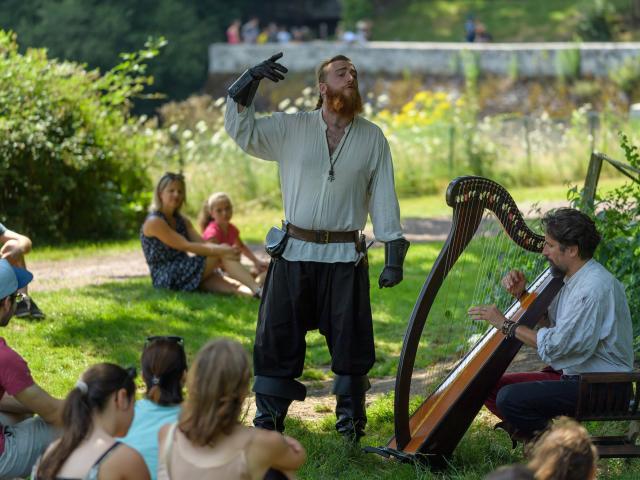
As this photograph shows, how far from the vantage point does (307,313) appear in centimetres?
570

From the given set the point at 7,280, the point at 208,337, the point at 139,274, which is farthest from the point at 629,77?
the point at 7,280

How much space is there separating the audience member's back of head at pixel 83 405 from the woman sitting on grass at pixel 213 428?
0.27 meters

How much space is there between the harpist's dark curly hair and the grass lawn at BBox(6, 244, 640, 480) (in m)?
0.97

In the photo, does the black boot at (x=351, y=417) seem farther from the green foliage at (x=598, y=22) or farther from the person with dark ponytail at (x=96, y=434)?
the green foliage at (x=598, y=22)

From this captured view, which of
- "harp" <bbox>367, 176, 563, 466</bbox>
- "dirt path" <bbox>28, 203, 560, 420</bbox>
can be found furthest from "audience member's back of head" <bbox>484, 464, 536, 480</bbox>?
"dirt path" <bbox>28, 203, 560, 420</bbox>

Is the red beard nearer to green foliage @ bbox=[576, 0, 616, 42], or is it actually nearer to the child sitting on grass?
the child sitting on grass

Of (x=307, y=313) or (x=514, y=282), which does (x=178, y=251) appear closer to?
(x=307, y=313)

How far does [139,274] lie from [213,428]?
7.62 metres

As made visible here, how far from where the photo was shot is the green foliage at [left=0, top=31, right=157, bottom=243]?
41.8 ft

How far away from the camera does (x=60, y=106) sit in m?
13.1

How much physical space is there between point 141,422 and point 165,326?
4336mm

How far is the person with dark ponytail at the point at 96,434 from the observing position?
3748 mm

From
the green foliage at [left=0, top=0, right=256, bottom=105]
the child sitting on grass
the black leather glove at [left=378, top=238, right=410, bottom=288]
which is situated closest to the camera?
the black leather glove at [left=378, top=238, right=410, bottom=288]

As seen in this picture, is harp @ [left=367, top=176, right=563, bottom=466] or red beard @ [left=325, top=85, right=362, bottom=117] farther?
red beard @ [left=325, top=85, right=362, bottom=117]
